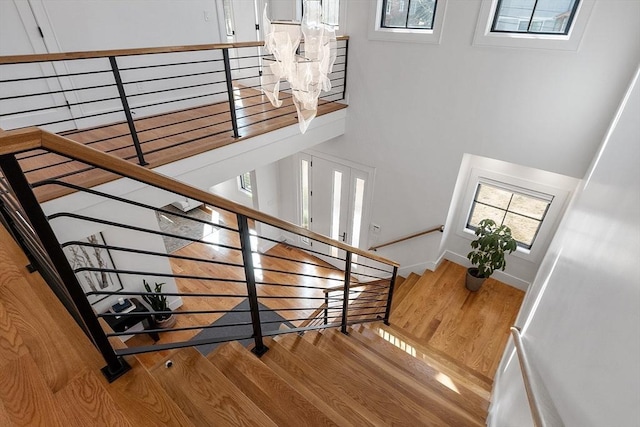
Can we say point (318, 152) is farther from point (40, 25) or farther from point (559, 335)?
point (559, 335)

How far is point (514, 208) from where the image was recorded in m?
4.32

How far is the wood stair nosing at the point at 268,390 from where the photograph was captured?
158 centimetres

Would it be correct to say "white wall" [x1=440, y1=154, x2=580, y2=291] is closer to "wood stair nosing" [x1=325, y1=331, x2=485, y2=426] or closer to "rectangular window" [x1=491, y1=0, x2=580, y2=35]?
Answer: "rectangular window" [x1=491, y1=0, x2=580, y2=35]

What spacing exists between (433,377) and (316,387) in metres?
1.37

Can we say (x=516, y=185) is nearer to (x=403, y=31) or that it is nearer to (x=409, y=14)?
(x=403, y=31)

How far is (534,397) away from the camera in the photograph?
1499 millimetres

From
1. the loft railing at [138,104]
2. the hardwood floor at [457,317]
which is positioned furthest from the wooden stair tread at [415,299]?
the loft railing at [138,104]

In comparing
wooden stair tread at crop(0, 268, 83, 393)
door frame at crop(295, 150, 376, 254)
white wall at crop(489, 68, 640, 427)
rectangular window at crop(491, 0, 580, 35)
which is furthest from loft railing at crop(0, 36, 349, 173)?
white wall at crop(489, 68, 640, 427)

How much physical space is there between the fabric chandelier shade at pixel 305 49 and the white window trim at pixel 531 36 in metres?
2.00

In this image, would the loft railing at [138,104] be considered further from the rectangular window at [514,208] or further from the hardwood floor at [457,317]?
the hardwood floor at [457,317]

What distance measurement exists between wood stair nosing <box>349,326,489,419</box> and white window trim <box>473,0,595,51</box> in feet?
10.2

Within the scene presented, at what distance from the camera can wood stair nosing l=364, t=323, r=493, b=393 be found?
316 cm

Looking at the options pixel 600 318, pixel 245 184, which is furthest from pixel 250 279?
pixel 245 184

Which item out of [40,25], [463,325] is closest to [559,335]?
[463,325]
